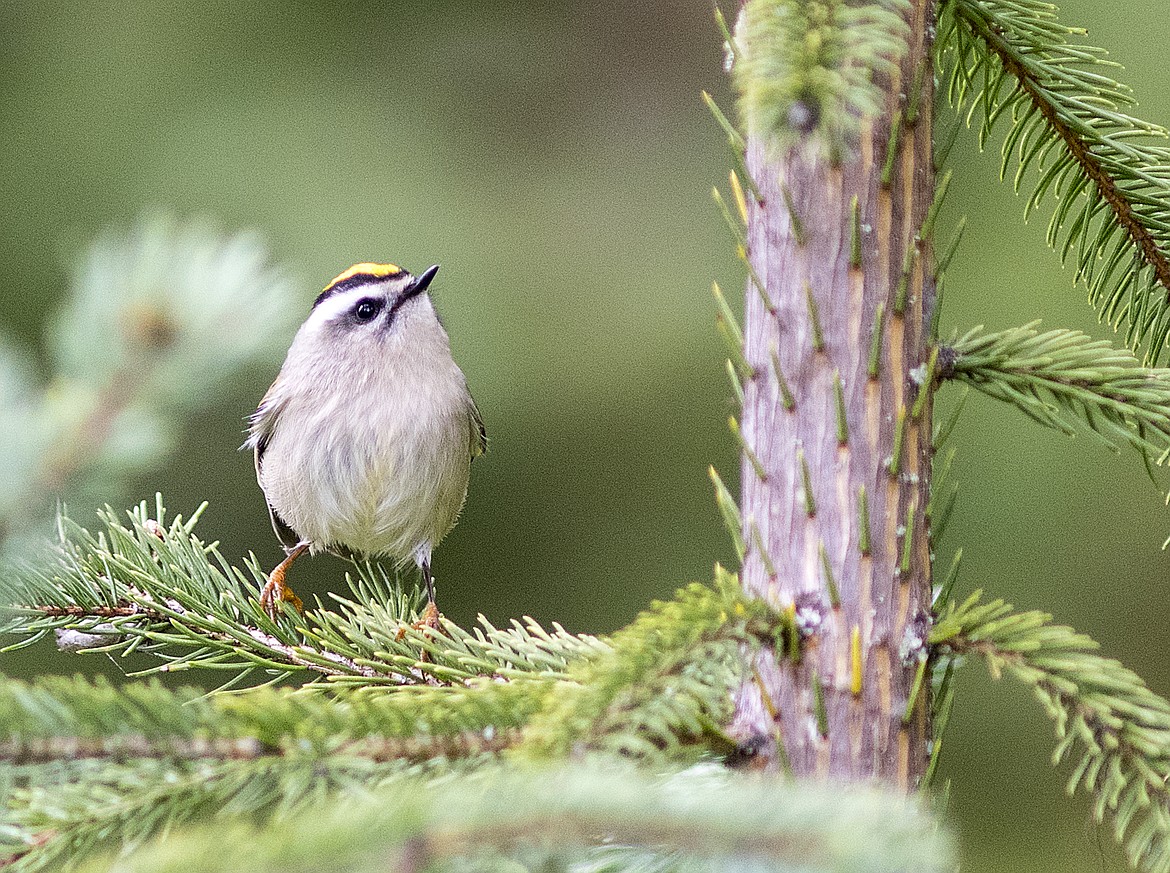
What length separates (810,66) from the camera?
76 cm

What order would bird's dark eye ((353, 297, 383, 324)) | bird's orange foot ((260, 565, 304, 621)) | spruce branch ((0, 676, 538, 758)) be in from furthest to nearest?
1. bird's dark eye ((353, 297, 383, 324))
2. bird's orange foot ((260, 565, 304, 621))
3. spruce branch ((0, 676, 538, 758))

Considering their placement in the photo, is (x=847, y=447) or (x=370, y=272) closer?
(x=847, y=447)

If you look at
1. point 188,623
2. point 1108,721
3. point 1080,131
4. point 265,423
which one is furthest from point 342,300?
point 1108,721

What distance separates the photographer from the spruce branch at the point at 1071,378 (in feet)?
3.21

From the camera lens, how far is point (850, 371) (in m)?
0.93

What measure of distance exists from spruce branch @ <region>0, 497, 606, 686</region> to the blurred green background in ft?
5.74

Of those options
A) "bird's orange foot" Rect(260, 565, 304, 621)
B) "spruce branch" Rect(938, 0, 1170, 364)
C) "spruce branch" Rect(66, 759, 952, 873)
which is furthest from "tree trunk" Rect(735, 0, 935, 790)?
"bird's orange foot" Rect(260, 565, 304, 621)

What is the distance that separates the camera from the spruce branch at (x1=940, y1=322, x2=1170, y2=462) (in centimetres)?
98

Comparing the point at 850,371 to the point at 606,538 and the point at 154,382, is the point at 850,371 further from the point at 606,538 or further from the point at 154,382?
the point at 606,538

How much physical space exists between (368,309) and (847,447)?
1.65m

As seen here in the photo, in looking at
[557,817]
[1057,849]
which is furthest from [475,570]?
[557,817]

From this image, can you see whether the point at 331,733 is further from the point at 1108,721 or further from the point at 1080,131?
the point at 1080,131

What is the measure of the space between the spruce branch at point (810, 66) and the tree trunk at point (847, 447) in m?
0.14

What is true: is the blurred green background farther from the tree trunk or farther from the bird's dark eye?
the tree trunk
